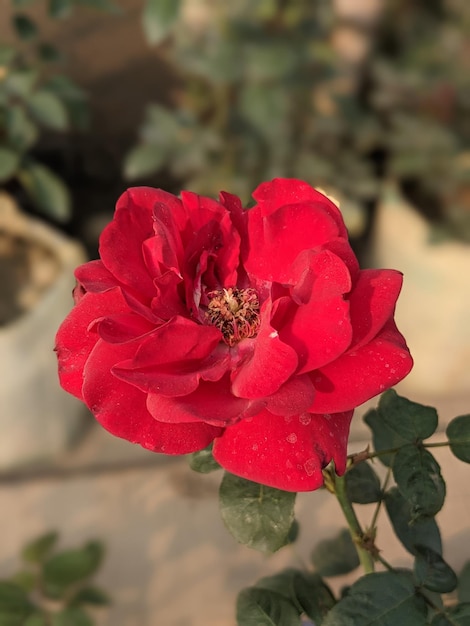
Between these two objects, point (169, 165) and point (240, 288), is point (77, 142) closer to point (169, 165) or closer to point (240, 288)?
point (169, 165)

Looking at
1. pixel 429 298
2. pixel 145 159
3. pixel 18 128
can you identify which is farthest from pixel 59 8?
pixel 429 298

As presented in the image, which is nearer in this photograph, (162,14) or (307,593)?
(307,593)

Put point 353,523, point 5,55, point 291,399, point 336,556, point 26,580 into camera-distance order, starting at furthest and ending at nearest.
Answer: point 5,55
point 26,580
point 336,556
point 353,523
point 291,399

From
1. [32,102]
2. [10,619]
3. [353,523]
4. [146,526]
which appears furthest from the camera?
[146,526]

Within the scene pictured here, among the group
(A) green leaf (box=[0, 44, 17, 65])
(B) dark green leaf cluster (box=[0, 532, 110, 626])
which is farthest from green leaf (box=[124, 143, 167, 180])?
(B) dark green leaf cluster (box=[0, 532, 110, 626])

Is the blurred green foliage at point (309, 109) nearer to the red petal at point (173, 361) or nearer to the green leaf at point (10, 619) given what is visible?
the green leaf at point (10, 619)

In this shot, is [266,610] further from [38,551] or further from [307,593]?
[38,551]
